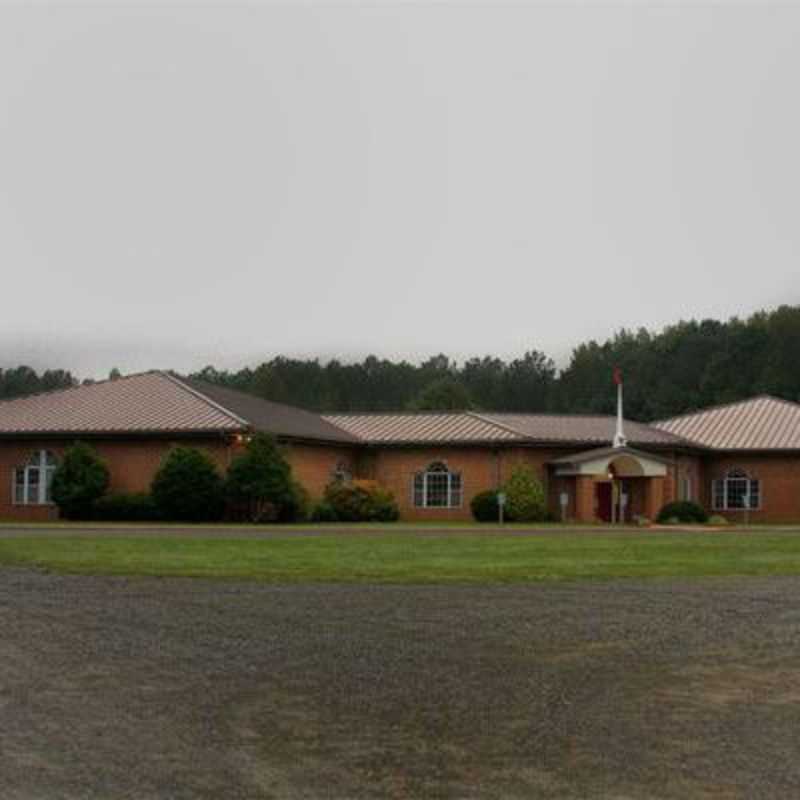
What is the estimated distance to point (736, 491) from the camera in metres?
56.2

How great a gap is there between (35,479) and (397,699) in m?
42.5

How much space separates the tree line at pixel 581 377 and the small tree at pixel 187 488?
61237 millimetres

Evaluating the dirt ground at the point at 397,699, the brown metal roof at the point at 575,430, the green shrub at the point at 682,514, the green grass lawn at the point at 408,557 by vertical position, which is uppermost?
the brown metal roof at the point at 575,430

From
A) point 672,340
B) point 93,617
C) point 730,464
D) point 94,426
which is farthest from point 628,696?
point 672,340

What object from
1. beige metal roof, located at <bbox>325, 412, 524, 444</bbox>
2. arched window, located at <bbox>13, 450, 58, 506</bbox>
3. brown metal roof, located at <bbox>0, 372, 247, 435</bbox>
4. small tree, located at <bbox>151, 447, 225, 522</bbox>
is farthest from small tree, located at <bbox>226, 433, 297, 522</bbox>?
beige metal roof, located at <bbox>325, 412, 524, 444</bbox>

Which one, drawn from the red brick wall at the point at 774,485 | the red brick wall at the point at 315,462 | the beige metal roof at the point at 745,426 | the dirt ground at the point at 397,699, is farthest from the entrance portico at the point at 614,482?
the dirt ground at the point at 397,699

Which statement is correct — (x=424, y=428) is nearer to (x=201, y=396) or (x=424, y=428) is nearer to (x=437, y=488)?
(x=437, y=488)

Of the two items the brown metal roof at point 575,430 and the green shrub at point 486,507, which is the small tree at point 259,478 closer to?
the green shrub at point 486,507

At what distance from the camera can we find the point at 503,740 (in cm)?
862

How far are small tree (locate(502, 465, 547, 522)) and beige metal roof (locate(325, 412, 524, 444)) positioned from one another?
197 centimetres

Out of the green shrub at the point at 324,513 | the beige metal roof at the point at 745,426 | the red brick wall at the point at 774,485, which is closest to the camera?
the green shrub at the point at 324,513

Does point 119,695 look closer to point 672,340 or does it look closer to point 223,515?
point 223,515

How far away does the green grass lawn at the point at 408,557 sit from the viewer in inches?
826

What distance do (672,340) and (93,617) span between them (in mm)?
108880
